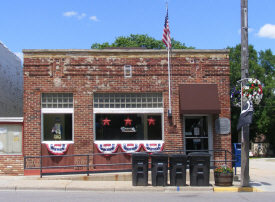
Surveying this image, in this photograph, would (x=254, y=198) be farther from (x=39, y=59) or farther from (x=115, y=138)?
(x=39, y=59)

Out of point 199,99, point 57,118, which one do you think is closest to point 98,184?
point 57,118

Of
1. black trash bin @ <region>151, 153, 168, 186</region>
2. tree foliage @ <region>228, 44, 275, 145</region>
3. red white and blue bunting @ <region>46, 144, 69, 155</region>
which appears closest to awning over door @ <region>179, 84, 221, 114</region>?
black trash bin @ <region>151, 153, 168, 186</region>

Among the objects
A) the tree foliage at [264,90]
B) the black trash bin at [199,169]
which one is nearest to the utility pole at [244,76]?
the black trash bin at [199,169]

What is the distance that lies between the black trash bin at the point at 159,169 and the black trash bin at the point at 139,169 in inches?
10.1

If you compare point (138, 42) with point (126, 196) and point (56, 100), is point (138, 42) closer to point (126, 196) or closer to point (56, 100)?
point (56, 100)

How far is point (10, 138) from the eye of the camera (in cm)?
1380

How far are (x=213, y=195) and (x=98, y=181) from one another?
4028 mm

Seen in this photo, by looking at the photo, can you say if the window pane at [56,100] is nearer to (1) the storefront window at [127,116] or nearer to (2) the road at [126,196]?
(1) the storefront window at [127,116]

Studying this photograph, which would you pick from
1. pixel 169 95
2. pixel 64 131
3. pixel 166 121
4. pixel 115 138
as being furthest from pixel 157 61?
pixel 64 131

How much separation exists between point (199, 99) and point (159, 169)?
3.58m

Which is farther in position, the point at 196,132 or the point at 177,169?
the point at 196,132

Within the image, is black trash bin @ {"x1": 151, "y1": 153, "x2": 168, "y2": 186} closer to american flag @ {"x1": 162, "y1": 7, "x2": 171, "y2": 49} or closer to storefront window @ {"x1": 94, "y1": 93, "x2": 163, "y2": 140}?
storefront window @ {"x1": 94, "y1": 93, "x2": 163, "y2": 140}

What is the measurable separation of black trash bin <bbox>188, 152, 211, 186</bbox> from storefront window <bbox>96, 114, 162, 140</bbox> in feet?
9.64

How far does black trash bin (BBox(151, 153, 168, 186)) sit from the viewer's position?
36.9ft
